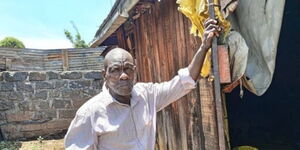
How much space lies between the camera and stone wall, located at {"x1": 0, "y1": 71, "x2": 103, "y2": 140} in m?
8.61

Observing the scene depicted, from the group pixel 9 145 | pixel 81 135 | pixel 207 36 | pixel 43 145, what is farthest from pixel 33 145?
pixel 207 36

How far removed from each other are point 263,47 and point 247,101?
3.66 m

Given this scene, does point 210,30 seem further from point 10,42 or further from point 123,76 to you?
point 10,42

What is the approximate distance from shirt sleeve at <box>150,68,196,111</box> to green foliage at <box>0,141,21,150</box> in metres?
6.13

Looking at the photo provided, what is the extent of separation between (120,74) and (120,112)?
30 cm

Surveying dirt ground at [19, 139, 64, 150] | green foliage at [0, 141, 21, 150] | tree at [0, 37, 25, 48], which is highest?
tree at [0, 37, 25, 48]

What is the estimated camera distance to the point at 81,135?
2348mm

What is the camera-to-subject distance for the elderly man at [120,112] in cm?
235

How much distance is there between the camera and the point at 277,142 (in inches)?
209

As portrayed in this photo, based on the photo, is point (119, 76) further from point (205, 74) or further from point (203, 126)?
point (203, 126)

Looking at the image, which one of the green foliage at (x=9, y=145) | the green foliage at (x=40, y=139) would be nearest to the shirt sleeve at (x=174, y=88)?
the green foliage at (x=9, y=145)

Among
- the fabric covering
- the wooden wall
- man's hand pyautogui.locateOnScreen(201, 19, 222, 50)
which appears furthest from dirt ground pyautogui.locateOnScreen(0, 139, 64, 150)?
man's hand pyautogui.locateOnScreen(201, 19, 222, 50)

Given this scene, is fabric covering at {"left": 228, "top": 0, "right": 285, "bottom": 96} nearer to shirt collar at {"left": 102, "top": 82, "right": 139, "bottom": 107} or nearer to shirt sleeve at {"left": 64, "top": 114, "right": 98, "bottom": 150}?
shirt collar at {"left": 102, "top": 82, "right": 139, "bottom": 107}

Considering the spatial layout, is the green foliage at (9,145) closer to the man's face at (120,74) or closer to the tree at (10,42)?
the man's face at (120,74)
